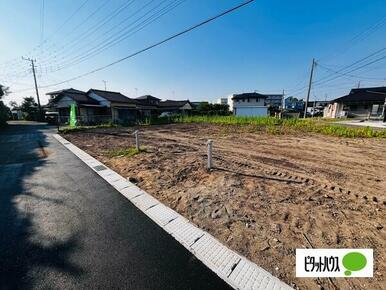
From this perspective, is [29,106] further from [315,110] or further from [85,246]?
[315,110]

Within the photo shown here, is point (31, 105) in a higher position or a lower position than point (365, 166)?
higher

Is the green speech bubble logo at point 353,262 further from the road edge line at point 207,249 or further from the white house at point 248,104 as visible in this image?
the white house at point 248,104

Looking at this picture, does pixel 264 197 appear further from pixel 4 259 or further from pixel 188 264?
pixel 4 259

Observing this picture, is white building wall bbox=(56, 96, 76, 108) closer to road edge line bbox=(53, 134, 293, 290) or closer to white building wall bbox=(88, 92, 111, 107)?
white building wall bbox=(88, 92, 111, 107)

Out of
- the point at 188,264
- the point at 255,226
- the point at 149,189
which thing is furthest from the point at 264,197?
the point at 149,189

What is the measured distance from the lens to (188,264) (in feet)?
7.00

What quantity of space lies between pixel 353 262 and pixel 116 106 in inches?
1012

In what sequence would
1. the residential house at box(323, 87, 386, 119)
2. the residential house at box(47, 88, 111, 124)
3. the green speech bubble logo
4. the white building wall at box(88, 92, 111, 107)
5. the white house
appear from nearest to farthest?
1. the green speech bubble logo
2. the residential house at box(47, 88, 111, 124)
3. the white building wall at box(88, 92, 111, 107)
4. the residential house at box(323, 87, 386, 119)
5. the white house

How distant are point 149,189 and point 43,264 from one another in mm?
2233

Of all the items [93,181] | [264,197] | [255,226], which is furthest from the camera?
[93,181]

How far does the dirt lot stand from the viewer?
2.38 meters

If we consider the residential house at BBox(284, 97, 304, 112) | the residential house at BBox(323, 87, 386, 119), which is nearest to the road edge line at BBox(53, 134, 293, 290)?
the residential house at BBox(323, 87, 386, 119)

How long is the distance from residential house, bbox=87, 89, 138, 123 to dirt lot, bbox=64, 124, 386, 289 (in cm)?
1923

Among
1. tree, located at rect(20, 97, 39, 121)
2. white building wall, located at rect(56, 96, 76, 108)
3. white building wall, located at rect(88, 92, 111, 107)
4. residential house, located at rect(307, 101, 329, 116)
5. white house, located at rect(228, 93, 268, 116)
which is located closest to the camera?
white building wall, located at rect(56, 96, 76, 108)
